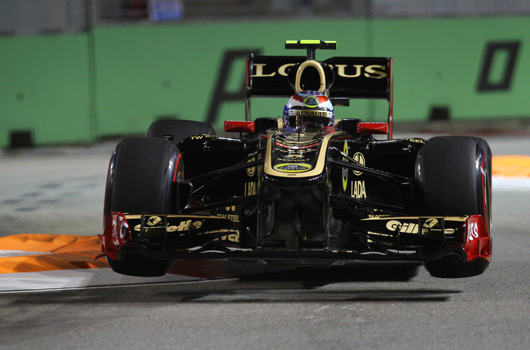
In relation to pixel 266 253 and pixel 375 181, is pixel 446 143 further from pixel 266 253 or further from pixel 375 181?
pixel 266 253

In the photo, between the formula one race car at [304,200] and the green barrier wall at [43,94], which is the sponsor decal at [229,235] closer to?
the formula one race car at [304,200]

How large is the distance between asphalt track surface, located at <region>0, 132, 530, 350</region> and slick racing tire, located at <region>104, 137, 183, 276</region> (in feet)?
0.55

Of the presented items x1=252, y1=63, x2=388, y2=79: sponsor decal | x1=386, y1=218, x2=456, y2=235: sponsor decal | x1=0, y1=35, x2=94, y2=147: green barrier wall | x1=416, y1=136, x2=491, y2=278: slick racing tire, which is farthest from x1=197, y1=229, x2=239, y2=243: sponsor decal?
x1=0, y1=35, x2=94, y2=147: green barrier wall

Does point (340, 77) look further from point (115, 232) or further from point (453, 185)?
point (115, 232)

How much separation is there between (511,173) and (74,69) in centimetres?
779

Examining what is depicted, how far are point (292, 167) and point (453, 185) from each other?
1.08 m

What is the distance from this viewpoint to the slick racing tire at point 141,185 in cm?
670

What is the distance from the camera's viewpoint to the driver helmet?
7641 mm

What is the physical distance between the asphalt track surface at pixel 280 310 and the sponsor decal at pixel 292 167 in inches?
32.1

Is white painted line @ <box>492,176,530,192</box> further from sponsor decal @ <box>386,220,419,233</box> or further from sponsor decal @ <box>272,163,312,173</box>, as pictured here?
sponsor decal @ <box>272,163,312,173</box>

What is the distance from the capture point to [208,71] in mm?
17266

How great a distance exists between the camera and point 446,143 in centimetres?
681

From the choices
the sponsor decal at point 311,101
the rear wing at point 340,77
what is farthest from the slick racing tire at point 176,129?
the sponsor decal at point 311,101

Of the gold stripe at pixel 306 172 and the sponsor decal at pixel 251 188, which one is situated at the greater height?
the gold stripe at pixel 306 172
